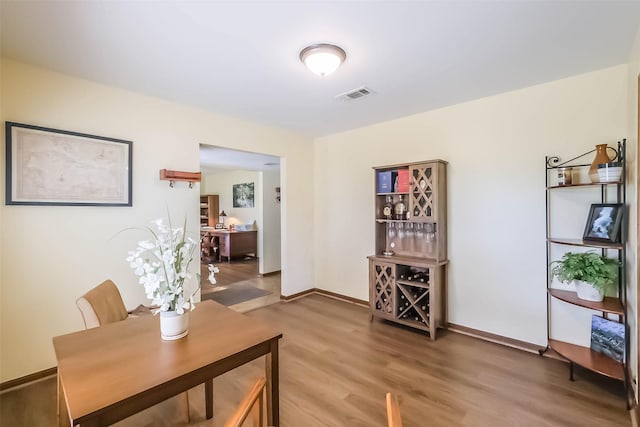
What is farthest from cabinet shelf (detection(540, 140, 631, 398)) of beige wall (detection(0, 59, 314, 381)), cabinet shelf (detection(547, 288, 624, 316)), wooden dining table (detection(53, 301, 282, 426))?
beige wall (detection(0, 59, 314, 381))

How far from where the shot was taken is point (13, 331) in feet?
7.38

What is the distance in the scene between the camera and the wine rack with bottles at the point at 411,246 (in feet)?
10.3

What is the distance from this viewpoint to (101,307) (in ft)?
5.94

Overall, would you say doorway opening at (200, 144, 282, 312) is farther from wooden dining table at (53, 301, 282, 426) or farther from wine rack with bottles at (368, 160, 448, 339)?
wooden dining table at (53, 301, 282, 426)

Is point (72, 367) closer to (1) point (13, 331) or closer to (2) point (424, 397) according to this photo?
(1) point (13, 331)

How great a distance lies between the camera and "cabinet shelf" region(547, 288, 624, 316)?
208cm

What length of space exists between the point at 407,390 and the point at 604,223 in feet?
6.52

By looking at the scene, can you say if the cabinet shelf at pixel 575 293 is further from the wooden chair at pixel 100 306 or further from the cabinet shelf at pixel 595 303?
the wooden chair at pixel 100 306

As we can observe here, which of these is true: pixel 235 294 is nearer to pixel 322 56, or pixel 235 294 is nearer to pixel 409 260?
pixel 409 260

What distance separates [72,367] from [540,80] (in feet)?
12.5

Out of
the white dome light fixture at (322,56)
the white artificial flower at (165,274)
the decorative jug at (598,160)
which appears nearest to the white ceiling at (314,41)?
the white dome light fixture at (322,56)

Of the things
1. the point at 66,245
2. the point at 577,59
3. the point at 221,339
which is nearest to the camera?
the point at 221,339

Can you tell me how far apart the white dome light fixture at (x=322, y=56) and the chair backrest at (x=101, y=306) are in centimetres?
211

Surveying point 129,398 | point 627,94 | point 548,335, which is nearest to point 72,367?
point 129,398
